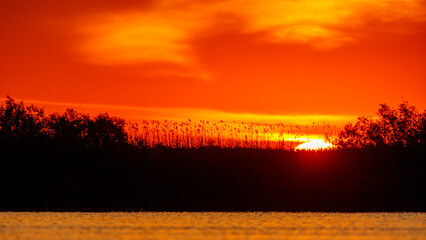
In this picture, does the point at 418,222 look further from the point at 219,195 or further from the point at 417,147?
the point at 417,147

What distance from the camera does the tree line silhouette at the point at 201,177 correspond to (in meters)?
24.5

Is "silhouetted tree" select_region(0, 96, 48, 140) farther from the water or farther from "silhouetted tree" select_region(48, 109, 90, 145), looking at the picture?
the water

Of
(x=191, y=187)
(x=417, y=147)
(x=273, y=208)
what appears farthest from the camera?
(x=417, y=147)

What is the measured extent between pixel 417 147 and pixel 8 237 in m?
20.2

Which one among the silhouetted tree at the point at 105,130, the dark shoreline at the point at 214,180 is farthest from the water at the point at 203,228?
the silhouetted tree at the point at 105,130

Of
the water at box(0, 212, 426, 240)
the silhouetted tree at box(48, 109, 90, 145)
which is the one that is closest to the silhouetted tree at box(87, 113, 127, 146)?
the silhouetted tree at box(48, 109, 90, 145)

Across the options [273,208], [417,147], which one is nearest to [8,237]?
[273,208]

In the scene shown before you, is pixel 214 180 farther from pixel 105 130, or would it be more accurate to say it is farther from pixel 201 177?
pixel 105 130

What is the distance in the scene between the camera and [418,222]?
51.4 ft

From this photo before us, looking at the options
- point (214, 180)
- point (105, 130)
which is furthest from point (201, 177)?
point (105, 130)

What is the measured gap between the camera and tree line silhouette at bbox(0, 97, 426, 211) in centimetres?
2448

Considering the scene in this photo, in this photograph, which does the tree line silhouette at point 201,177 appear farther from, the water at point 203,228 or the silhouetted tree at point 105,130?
the water at point 203,228

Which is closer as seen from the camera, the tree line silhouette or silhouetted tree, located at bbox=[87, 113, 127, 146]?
the tree line silhouette

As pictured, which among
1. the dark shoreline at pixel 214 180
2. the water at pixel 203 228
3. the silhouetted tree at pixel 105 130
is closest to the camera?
the water at pixel 203 228
